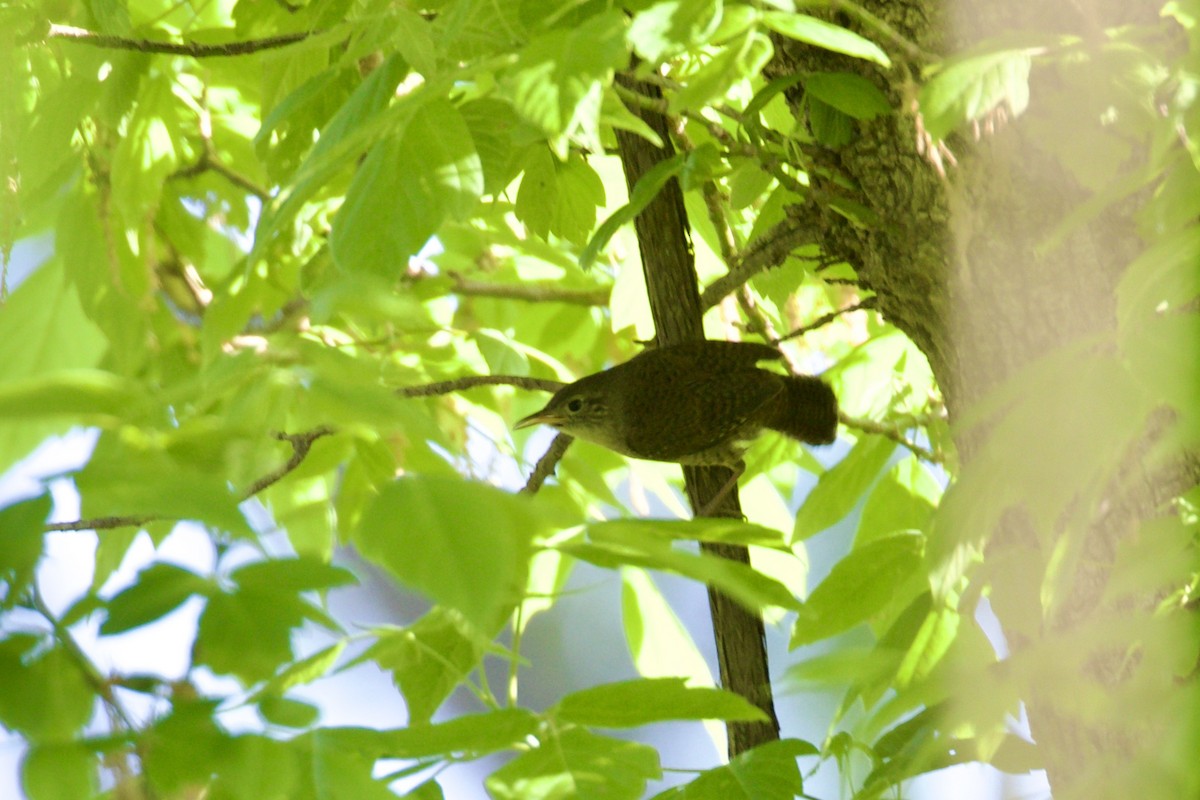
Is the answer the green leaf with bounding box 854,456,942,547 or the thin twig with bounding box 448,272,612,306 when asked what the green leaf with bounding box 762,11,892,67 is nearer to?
the green leaf with bounding box 854,456,942,547

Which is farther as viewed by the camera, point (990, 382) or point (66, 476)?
point (990, 382)

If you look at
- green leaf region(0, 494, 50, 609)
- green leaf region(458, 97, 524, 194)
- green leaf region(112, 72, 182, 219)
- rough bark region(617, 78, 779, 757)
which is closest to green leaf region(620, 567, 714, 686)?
rough bark region(617, 78, 779, 757)

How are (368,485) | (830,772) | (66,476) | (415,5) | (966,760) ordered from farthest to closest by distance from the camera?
(830,772), (368,485), (415,5), (966,760), (66,476)

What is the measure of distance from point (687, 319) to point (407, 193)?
0.44 metres

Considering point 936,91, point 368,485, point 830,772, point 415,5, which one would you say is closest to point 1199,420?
point 936,91

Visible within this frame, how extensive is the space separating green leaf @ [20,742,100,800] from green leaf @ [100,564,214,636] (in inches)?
1.7

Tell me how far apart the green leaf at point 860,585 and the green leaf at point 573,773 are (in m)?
0.27

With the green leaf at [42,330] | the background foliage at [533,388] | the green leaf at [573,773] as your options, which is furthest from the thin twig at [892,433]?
the green leaf at [42,330]

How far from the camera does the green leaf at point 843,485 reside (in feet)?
3.53

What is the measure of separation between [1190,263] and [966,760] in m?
0.36

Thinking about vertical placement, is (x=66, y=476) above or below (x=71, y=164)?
below

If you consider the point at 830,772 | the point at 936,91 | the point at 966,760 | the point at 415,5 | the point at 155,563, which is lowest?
the point at 830,772

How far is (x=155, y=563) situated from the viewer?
1.48ft

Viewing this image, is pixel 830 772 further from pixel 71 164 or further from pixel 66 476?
pixel 66 476
